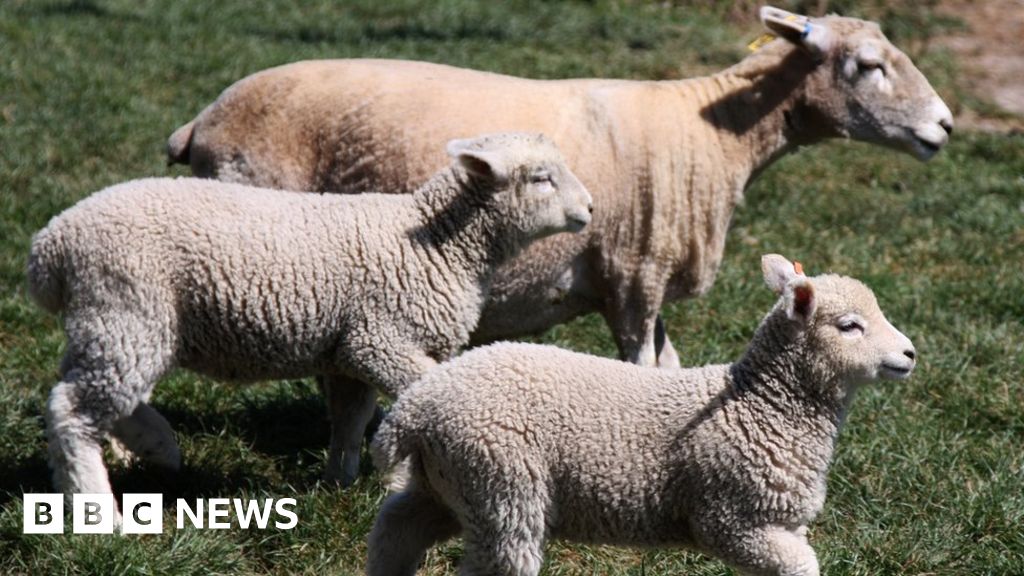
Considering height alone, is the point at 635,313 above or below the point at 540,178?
below

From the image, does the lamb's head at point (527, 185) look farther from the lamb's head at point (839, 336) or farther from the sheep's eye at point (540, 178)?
the lamb's head at point (839, 336)

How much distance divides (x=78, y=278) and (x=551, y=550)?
172 centimetres

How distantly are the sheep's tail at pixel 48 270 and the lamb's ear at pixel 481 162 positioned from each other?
4.21 ft

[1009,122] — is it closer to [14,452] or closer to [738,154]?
[738,154]

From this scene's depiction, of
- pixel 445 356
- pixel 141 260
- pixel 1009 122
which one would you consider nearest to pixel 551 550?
pixel 445 356

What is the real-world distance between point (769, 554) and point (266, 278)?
179 cm

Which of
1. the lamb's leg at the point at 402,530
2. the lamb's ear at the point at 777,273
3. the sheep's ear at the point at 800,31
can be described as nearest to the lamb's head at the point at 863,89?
the sheep's ear at the point at 800,31

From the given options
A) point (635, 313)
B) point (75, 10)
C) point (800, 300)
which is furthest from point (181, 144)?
point (75, 10)

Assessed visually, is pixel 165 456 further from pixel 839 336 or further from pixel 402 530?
pixel 839 336

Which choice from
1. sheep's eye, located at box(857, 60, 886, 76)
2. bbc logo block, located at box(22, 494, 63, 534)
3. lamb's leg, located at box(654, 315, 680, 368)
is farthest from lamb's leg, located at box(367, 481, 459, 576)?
sheep's eye, located at box(857, 60, 886, 76)

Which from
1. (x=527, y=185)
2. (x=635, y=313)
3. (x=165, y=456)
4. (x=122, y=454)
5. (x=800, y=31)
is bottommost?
(x=122, y=454)

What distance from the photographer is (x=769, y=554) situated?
383 cm

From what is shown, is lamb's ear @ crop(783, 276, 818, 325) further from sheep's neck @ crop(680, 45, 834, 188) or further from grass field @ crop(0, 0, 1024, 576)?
sheep's neck @ crop(680, 45, 834, 188)

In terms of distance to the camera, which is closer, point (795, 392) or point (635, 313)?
point (795, 392)
